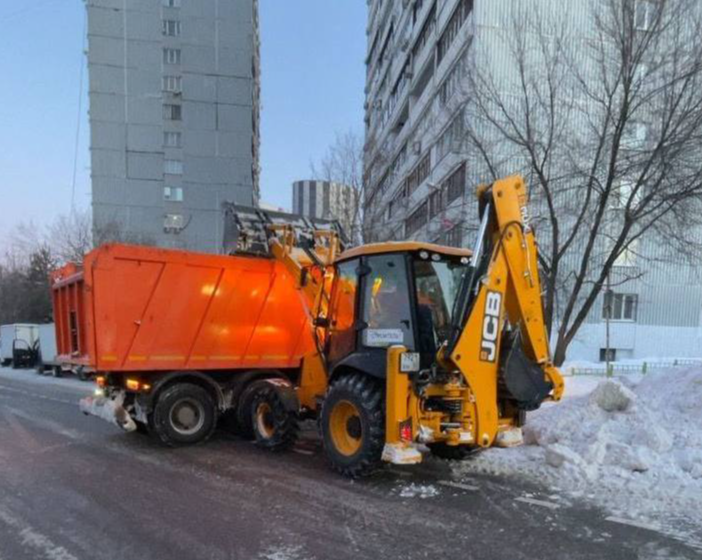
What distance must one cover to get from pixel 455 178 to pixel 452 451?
50.0 ft

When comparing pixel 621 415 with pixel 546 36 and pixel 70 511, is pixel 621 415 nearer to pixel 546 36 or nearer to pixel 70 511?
pixel 70 511

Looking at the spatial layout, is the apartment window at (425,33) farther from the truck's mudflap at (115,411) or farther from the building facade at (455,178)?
the truck's mudflap at (115,411)

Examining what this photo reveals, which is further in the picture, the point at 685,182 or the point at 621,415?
the point at 685,182

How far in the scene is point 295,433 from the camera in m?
7.88

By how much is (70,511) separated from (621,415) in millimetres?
6581

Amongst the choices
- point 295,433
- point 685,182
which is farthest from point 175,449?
point 685,182

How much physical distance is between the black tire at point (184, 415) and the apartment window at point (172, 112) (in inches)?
1976

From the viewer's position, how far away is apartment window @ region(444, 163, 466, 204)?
19.6 metres

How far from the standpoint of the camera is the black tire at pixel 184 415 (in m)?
8.03

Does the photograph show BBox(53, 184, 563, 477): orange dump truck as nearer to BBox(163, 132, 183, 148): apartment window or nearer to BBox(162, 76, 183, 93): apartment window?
BBox(163, 132, 183, 148): apartment window

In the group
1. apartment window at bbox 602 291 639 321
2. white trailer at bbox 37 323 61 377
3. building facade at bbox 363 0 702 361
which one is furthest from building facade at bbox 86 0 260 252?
apartment window at bbox 602 291 639 321

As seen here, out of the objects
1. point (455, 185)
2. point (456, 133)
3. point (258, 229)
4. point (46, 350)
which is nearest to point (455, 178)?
point (455, 185)

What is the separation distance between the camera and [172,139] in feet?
177

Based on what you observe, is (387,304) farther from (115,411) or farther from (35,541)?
(115,411)
